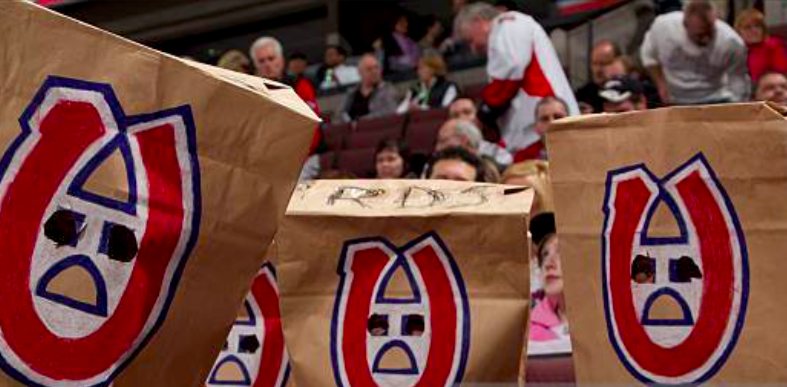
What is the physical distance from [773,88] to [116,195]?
2184 mm

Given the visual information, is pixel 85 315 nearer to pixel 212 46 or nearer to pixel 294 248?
pixel 294 248

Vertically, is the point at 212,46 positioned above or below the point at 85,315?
above

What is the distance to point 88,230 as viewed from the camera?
2.72ft

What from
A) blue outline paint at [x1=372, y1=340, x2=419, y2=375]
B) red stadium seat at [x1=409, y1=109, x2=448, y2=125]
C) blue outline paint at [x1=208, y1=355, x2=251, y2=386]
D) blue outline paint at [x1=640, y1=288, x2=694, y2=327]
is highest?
red stadium seat at [x1=409, y1=109, x2=448, y2=125]

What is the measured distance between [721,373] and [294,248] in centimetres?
42

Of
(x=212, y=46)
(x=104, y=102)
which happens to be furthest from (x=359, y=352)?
(x=212, y=46)

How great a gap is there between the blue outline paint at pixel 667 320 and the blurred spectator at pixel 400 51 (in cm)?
560

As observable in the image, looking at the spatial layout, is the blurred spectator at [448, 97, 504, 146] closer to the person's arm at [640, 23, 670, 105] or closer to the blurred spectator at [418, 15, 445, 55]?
the person's arm at [640, 23, 670, 105]

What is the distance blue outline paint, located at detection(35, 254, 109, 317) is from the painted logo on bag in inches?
12.8

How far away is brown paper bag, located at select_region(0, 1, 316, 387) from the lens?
814mm

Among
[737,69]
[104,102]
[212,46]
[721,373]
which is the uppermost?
[212,46]

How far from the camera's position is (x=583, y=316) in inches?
40.1

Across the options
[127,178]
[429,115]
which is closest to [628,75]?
[429,115]

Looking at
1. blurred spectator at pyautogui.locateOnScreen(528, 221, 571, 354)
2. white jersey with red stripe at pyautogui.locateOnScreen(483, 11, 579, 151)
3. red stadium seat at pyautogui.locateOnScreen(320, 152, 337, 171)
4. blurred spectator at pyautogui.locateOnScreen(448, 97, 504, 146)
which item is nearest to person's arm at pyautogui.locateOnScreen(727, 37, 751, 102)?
white jersey with red stripe at pyautogui.locateOnScreen(483, 11, 579, 151)
